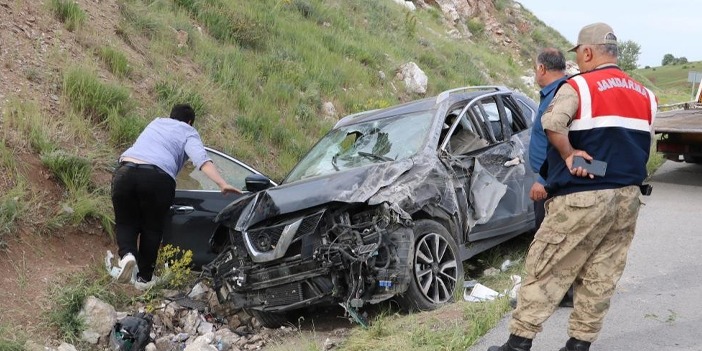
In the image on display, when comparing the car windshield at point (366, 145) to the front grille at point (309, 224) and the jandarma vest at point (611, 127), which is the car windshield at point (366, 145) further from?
the jandarma vest at point (611, 127)

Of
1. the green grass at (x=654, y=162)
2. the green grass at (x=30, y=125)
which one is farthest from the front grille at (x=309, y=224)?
the green grass at (x=654, y=162)

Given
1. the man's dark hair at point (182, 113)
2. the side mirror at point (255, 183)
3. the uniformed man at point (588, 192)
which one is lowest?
the side mirror at point (255, 183)

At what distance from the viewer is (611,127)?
3594mm

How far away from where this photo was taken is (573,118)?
3633 millimetres

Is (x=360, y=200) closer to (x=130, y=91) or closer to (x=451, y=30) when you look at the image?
(x=130, y=91)

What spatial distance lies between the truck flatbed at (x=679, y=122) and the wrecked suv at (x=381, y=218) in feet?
14.9

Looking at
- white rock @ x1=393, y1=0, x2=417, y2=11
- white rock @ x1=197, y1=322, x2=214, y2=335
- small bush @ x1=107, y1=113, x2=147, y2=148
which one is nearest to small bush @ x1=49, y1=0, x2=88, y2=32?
small bush @ x1=107, y1=113, x2=147, y2=148

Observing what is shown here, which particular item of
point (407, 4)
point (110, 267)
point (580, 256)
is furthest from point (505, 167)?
point (407, 4)

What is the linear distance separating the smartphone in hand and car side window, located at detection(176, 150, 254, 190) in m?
4.11

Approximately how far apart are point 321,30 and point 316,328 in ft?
35.5

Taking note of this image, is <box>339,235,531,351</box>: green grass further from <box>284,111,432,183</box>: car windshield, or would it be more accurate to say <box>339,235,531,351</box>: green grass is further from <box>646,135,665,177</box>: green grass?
<box>646,135,665,177</box>: green grass

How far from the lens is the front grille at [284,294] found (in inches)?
204

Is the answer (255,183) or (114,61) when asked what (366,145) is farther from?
(114,61)

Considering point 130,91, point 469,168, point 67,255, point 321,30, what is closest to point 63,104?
point 130,91
